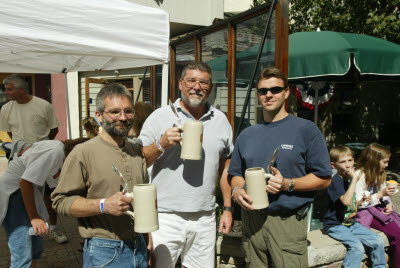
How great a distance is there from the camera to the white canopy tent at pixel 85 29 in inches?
92.8

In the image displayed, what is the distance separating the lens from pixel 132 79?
1032 centimetres

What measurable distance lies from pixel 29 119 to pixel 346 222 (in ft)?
12.6

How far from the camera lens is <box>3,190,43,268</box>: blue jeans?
2355 millimetres

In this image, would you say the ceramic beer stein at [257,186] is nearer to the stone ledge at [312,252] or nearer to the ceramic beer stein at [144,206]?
the ceramic beer stein at [144,206]

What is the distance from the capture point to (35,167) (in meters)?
2.24

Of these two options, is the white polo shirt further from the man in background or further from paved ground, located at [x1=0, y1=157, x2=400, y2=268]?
the man in background

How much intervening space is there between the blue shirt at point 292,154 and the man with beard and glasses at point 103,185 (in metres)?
0.83

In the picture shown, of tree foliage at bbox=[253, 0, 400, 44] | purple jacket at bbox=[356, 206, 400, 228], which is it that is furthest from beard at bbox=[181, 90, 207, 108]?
tree foliage at bbox=[253, 0, 400, 44]

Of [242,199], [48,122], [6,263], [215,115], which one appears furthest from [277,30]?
[6,263]

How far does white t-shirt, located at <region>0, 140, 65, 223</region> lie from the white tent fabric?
791 millimetres

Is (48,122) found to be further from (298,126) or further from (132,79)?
(132,79)

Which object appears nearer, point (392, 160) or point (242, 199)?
point (242, 199)

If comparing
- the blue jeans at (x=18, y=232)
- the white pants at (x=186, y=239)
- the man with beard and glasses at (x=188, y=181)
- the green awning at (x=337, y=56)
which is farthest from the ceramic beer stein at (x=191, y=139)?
the green awning at (x=337, y=56)

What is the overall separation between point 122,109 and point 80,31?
1.26 metres
